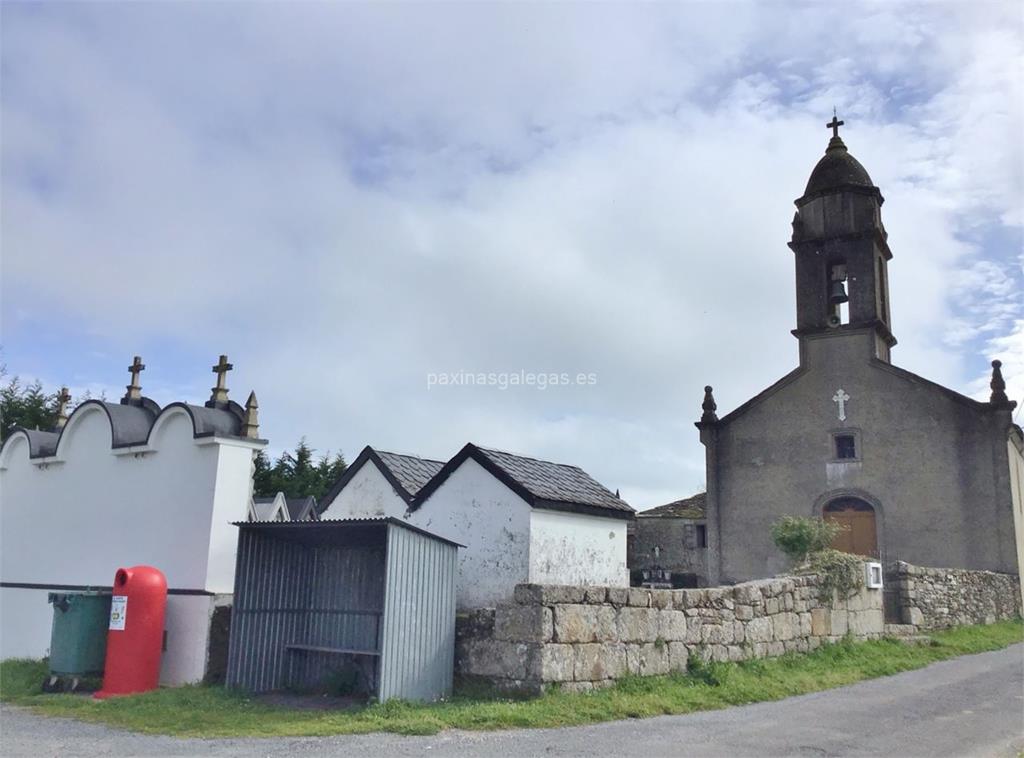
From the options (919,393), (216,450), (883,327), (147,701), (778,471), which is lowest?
(147,701)

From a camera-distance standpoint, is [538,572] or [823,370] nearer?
[538,572]

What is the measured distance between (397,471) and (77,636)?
524cm

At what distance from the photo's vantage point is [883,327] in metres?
25.4

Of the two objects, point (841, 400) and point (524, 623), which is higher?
point (841, 400)

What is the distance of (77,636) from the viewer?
35.6 ft

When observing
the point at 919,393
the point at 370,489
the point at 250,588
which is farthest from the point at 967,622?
the point at 250,588

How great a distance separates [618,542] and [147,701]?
702 cm

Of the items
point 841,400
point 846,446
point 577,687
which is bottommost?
point 577,687

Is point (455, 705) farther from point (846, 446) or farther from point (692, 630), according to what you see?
point (846, 446)

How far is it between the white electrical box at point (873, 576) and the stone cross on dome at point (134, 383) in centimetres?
1264

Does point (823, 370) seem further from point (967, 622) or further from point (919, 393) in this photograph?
point (967, 622)

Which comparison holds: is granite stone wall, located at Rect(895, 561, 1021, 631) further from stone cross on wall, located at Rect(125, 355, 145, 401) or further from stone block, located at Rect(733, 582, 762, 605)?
stone cross on wall, located at Rect(125, 355, 145, 401)

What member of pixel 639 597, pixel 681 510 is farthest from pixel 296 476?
pixel 639 597

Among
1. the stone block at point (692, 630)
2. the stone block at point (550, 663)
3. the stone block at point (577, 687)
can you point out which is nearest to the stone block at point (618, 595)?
the stone block at point (550, 663)
